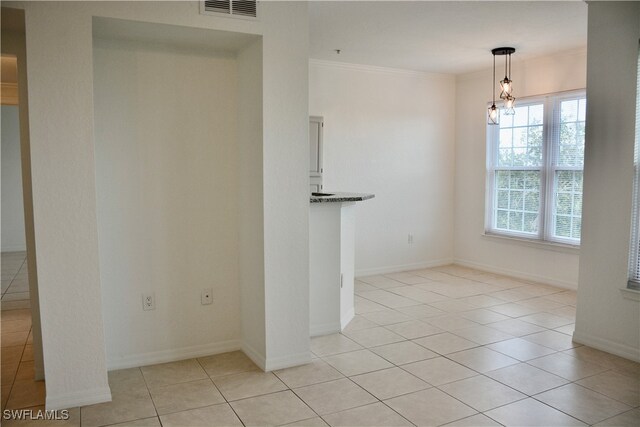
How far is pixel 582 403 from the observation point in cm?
277

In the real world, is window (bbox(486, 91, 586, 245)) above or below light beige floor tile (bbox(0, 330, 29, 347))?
above

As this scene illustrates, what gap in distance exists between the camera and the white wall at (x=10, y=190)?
26.6ft

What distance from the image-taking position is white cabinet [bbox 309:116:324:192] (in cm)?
552

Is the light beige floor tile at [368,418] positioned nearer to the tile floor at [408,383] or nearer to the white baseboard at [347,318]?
the tile floor at [408,383]

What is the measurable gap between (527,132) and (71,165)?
4902 mm

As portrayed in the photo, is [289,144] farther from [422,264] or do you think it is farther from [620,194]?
[422,264]

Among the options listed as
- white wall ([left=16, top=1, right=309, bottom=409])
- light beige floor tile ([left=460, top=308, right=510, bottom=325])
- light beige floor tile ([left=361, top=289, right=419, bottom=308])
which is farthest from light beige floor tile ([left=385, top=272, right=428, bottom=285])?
white wall ([left=16, top=1, right=309, bottom=409])

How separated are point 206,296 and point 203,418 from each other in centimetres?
104

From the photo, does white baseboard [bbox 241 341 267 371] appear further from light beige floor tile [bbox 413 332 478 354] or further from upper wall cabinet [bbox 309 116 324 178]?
upper wall cabinet [bbox 309 116 324 178]

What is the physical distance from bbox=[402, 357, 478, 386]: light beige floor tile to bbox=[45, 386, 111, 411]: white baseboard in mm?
1858

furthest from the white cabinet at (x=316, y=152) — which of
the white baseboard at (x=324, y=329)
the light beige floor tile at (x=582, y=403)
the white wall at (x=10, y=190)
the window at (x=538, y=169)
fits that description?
the white wall at (x=10, y=190)

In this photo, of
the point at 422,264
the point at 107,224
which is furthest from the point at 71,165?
the point at 422,264

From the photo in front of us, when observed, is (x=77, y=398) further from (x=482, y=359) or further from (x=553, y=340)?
(x=553, y=340)

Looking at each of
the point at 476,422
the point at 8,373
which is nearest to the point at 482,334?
the point at 476,422
